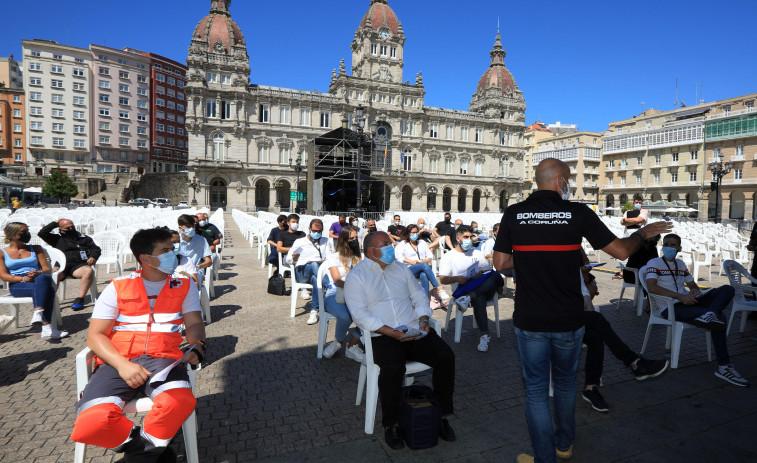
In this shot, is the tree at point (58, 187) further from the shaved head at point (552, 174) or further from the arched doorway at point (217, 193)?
the shaved head at point (552, 174)

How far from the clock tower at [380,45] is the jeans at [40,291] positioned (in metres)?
50.1

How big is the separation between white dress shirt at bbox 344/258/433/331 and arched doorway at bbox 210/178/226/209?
153 ft

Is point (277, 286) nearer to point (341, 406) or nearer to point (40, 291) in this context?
point (40, 291)

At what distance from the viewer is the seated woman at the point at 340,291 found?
14.7 ft

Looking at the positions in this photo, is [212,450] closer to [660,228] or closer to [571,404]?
[571,404]

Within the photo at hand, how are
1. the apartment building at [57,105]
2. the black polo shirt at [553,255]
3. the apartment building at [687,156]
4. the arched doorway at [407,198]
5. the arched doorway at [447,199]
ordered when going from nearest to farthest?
the black polo shirt at [553,255] < the apartment building at [687,156] < the arched doorway at [407,198] < the arched doorway at [447,199] < the apartment building at [57,105]

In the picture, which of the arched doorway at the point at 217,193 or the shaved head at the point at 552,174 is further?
the arched doorway at the point at 217,193

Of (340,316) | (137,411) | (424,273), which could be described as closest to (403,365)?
(340,316)

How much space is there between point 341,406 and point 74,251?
5124 millimetres

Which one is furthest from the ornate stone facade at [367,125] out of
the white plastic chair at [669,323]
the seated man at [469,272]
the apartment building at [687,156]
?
the white plastic chair at [669,323]

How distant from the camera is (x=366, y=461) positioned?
9.20 feet

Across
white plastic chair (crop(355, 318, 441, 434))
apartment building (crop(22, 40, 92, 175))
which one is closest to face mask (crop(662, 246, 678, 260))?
white plastic chair (crop(355, 318, 441, 434))

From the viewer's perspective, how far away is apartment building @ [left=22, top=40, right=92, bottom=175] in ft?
194

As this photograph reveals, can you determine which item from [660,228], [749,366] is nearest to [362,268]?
[660,228]
